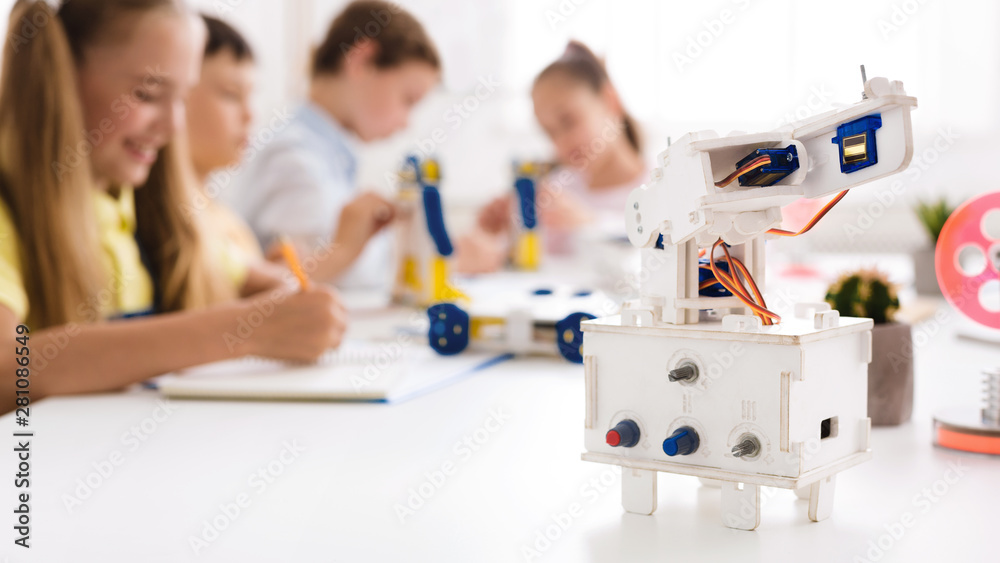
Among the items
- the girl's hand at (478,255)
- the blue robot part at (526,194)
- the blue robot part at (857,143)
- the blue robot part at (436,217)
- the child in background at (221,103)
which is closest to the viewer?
the blue robot part at (857,143)

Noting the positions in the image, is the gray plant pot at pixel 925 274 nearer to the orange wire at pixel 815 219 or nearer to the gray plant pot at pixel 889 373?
the gray plant pot at pixel 889 373

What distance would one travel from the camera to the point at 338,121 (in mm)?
2297

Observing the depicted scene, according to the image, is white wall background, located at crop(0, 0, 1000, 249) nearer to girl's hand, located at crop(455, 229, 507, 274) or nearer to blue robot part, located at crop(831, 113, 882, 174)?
girl's hand, located at crop(455, 229, 507, 274)

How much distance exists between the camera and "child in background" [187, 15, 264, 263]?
7.06ft

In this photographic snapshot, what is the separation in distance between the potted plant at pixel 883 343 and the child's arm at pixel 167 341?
537mm

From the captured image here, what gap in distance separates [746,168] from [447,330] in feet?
1.97

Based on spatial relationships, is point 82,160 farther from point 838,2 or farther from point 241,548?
point 838,2

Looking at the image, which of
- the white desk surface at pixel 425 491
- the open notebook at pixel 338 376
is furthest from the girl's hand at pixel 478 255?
the white desk surface at pixel 425 491

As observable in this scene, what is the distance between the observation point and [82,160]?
1012mm

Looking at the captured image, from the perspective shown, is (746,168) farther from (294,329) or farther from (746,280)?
(294,329)

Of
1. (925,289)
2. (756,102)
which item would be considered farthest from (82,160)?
(756,102)

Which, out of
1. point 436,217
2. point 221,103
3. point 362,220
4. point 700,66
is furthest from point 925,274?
point 700,66

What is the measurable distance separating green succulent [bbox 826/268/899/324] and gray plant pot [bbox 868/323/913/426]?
15mm

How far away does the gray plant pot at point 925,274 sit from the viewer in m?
1.47
